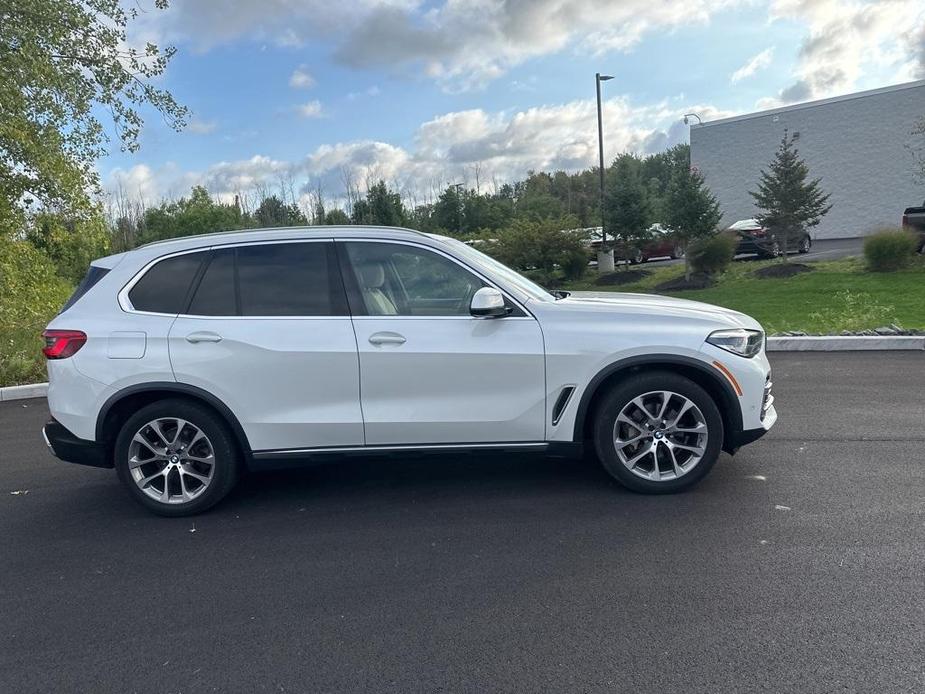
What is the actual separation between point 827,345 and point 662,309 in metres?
6.46

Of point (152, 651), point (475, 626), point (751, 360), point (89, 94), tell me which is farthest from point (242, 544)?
point (89, 94)

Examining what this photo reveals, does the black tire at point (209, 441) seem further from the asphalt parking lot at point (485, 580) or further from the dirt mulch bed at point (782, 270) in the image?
the dirt mulch bed at point (782, 270)

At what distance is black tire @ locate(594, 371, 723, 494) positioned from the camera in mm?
4516

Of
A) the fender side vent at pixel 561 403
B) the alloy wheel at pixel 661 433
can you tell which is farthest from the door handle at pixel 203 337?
the alloy wheel at pixel 661 433

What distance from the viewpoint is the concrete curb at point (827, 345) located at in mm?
9336

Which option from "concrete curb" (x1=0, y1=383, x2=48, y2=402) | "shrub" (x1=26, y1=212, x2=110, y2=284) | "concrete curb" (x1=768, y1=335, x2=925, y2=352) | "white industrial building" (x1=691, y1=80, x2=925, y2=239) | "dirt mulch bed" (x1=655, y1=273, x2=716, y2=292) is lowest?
"concrete curb" (x1=768, y1=335, x2=925, y2=352)

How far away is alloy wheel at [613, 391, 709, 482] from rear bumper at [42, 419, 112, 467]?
3.42 meters

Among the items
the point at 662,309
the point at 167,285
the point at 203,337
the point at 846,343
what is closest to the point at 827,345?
the point at 846,343

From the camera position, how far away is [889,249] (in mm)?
17219

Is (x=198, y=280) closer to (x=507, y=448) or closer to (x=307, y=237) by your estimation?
(x=307, y=237)

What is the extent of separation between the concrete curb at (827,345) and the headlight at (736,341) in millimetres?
5941

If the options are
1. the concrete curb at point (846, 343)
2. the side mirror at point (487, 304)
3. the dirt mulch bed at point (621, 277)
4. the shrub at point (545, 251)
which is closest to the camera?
the side mirror at point (487, 304)

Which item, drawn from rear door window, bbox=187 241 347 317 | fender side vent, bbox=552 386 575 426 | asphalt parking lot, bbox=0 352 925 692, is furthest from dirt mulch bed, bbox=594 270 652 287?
rear door window, bbox=187 241 347 317

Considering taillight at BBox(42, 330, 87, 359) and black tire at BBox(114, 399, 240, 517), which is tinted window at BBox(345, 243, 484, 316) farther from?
taillight at BBox(42, 330, 87, 359)
